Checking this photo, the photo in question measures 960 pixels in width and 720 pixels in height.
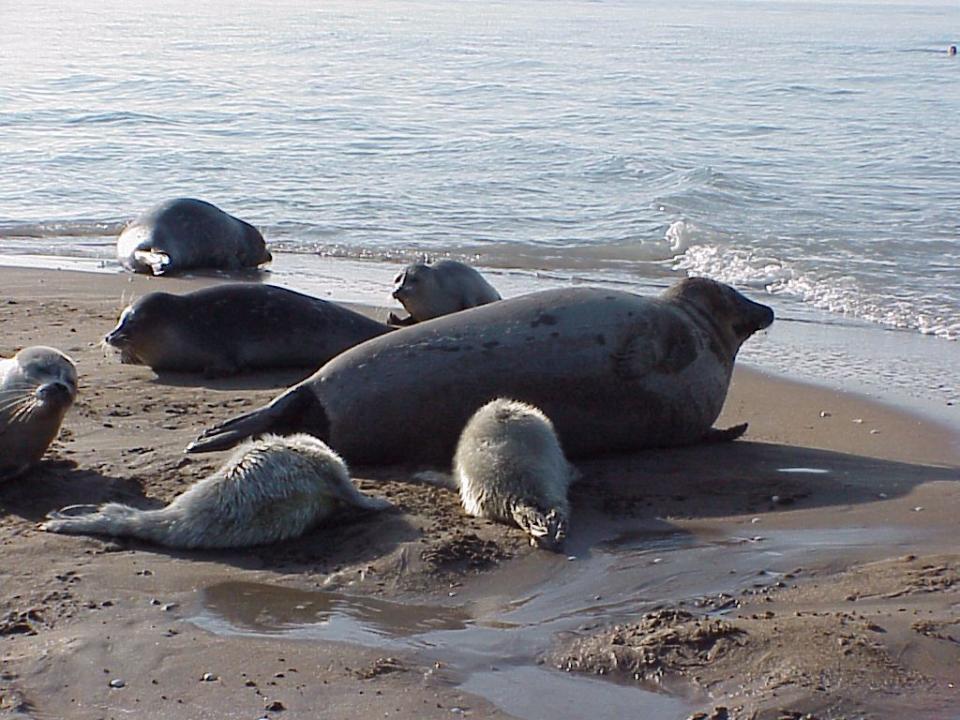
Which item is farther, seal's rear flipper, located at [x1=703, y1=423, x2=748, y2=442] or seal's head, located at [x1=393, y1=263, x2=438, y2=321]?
seal's head, located at [x1=393, y1=263, x2=438, y2=321]

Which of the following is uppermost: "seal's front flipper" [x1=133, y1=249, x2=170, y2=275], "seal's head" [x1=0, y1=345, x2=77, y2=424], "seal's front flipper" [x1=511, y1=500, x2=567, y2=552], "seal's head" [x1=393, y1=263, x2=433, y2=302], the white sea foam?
"seal's head" [x1=0, y1=345, x2=77, y2=424]

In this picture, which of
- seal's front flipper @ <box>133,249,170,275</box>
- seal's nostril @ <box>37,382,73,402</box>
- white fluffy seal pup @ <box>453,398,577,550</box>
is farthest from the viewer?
seal's front flipper @ <box>133,249,170,275</box>

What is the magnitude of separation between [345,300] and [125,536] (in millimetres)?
4930

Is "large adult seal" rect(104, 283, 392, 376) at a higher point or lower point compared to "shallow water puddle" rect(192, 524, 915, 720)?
lower

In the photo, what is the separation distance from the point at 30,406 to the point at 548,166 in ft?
37.7

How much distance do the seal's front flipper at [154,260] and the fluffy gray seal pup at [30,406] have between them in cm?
503

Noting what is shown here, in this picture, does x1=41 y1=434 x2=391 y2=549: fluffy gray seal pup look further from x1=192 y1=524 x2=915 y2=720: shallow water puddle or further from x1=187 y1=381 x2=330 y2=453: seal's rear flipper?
x1=187 y1=381 x2=330 y2=453: seal's rear flipper

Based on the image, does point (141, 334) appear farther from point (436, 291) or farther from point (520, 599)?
point (520, 599)

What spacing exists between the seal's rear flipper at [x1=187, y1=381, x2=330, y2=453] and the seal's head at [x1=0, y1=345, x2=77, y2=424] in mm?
448

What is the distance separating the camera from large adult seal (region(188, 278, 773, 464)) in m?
5.16

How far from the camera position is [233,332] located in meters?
6.93

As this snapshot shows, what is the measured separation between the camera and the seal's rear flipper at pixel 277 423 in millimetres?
5020

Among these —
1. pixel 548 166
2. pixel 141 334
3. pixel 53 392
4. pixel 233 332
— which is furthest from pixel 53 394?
pixel 548 166

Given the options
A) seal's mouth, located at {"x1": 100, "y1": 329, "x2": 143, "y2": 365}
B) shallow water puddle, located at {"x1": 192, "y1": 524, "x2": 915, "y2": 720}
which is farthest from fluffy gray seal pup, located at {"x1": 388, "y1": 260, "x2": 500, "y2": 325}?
shallow water puddle, located at {"x1": 192, "y1": 524, "x2": 915, "y2": 720}
